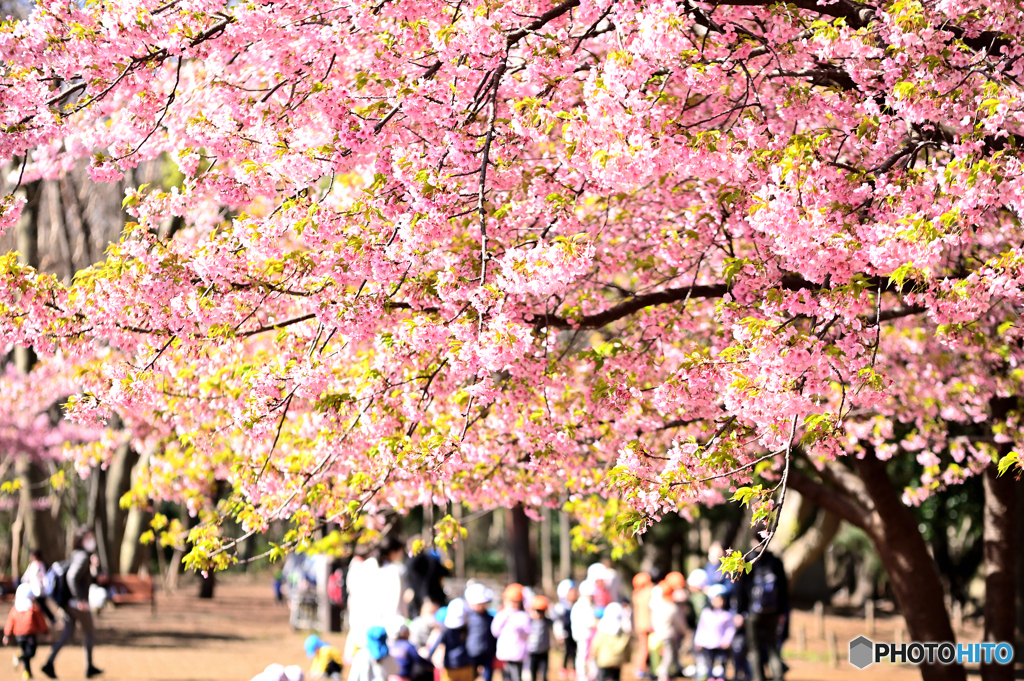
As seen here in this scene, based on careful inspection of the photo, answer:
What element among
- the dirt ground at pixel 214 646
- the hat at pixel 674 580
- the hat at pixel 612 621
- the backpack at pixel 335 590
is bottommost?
the dirt ground at pixel 214 646

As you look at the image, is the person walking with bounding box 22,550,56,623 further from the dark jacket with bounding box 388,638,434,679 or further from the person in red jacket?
the dark jacket with bounding box 388,638,434,679

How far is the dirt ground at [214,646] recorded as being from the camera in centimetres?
1417

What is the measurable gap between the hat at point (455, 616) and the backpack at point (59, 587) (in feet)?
17.2

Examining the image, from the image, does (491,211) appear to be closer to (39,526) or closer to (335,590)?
(39,526)

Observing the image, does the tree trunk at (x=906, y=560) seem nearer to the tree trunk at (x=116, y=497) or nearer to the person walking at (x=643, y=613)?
the person walking at (x=643, y=613)

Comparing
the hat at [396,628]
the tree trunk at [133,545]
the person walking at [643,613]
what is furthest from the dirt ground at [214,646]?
the hat at [396,628]

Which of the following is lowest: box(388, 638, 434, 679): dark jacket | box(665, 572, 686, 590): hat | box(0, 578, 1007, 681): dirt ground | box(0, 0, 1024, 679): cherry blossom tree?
box(0, 578, 1007, 681): dirt ground

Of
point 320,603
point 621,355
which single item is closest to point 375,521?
point 621,355

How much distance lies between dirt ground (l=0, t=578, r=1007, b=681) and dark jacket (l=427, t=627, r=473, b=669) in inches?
198

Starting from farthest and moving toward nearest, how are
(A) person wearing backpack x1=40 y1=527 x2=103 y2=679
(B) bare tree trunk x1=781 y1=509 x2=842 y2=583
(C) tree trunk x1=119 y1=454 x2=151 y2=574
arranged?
1. (C) tree trunk x1=119 y1=454 x2=151 y2=574
2. (B) bare tree trunk x1=781 y1=509 x2=842 y2=583
3. (A) person wearing backpack x1=40 y1=527 x2=103 y2=679

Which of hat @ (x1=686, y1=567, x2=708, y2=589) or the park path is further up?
hat @ (x1=686, y1=567, x2=708, y2=589)

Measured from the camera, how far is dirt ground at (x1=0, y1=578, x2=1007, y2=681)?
46.5 ft

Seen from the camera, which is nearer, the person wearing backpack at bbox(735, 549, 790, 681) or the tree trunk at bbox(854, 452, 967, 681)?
the tree trunk at bbox(854, 452, 967, 681)

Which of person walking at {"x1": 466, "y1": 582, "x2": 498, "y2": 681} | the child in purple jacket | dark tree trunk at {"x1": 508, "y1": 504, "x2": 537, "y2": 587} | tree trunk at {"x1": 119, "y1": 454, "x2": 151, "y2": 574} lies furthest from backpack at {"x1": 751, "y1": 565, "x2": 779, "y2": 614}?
tree trunk at {"x1": 119, "y1": 454, "x2": 151, "y2": 574}
